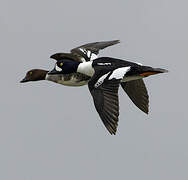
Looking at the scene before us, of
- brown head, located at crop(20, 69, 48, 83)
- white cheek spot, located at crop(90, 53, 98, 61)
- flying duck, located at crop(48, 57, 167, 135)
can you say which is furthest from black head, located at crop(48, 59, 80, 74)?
white cheek spot, located at crop(90, 53, 98, 61)

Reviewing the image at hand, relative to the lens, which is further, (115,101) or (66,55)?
(66,55)

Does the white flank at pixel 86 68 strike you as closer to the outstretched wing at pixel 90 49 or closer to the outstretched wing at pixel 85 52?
the outstretched wing at pixel 85 52

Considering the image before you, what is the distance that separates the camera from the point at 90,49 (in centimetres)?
1789

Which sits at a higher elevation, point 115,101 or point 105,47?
point 105,47

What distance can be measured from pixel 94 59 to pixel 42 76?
154cm

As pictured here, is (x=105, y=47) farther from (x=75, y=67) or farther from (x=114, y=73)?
(x=114, y=73)

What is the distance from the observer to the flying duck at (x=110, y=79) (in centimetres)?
1409

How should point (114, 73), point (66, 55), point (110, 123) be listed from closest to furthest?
1. point (110, 123)
2. point (114, 73)
3. point (66, 55)

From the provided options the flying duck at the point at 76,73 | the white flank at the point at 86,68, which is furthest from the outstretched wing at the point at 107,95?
the flying duck at the point at 76,73

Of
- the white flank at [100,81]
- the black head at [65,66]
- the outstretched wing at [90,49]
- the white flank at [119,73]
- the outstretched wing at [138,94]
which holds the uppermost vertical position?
the outstretched wing at [90,49]

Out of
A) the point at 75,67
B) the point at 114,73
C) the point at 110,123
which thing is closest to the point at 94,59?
the point at 75,67

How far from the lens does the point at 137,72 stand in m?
15.3

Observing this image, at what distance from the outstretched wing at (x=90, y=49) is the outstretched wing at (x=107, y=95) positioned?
7.89ft

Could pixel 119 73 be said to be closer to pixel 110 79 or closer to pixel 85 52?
pixel 110 79
